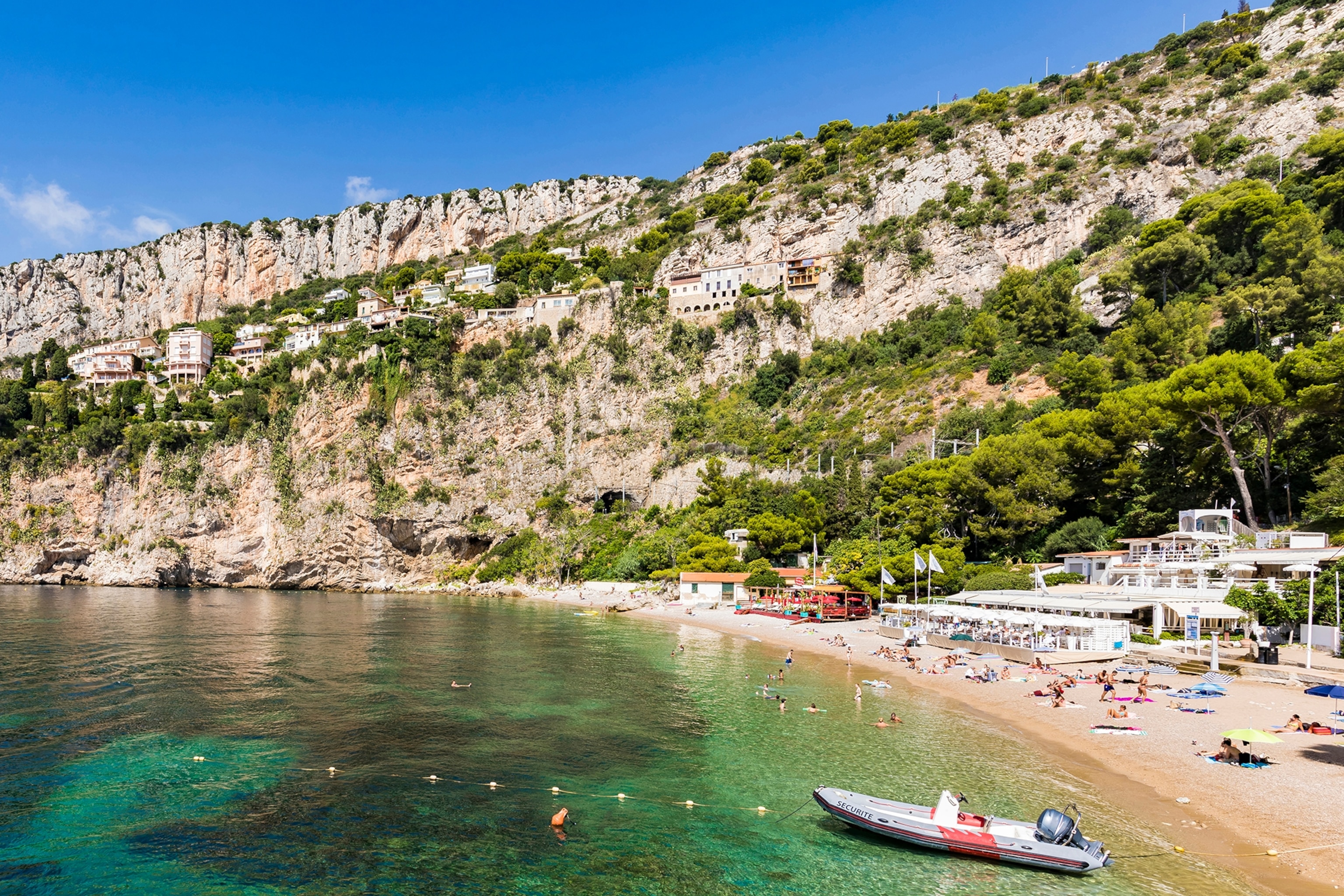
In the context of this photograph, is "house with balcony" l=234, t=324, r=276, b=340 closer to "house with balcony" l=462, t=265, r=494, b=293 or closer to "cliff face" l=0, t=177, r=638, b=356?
"cliff face" l=0, t=177, r=638, b=356

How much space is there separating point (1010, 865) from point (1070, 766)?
6186mm

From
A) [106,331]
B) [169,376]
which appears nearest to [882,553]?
[169,376]

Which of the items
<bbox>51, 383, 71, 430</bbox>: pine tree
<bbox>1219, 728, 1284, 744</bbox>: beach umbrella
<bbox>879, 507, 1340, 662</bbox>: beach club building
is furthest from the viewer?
<bbox>51, 383, 71, 430</bbox>: pine tree

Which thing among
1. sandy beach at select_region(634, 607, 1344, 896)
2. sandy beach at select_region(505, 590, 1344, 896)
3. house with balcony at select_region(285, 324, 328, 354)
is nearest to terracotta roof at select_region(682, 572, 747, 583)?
sandy beach at select_region(505, 590, 1344, 896)

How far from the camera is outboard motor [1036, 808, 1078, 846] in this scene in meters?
12.9

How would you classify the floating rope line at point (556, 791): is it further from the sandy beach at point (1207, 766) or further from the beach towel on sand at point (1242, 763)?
the beach towel on sand at point (1242, 763)

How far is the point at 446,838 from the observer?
46.4 ft

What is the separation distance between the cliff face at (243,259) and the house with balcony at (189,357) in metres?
30.7

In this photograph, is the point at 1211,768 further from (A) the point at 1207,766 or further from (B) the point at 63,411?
(B) the point at 63,411

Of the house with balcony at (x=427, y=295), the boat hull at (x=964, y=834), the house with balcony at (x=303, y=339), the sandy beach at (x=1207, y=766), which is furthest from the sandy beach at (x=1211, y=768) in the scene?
the house with balcony at (x=427, y=295)

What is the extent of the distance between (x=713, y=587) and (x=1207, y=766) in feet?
139

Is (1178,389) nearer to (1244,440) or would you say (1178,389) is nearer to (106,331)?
(1244,440)

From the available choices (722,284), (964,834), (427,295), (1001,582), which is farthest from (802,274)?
(964,834)

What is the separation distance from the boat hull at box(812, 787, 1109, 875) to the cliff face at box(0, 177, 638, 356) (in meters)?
131
